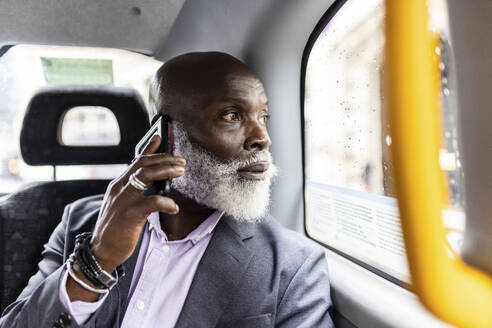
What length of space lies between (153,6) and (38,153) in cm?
94

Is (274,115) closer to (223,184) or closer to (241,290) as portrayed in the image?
(223,184)

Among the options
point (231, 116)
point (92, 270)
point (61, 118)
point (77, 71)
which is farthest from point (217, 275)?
point (77, 71)

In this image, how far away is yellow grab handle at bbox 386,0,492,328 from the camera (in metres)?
0.33

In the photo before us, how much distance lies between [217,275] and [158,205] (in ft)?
1.21

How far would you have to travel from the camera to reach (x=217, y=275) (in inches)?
44.9

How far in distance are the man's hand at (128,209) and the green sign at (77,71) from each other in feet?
4.19

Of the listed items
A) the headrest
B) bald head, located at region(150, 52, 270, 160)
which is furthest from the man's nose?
the headrest

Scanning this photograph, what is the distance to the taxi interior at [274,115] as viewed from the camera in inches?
50.0

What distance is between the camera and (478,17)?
0.65 metres

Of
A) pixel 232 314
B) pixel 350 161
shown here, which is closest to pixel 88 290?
pixel 232 314

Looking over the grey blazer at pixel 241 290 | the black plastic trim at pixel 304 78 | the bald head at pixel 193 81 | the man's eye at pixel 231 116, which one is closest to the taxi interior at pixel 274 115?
the black plastic trim at pixel 304 78

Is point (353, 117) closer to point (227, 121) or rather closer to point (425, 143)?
point (227, 121)

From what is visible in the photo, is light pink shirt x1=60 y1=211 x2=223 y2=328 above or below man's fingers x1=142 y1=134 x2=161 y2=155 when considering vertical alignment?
below

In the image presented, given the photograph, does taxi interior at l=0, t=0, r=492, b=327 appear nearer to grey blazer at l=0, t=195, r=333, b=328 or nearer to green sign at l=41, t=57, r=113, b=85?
green sign at l=41, t=57, r=113, b=85
